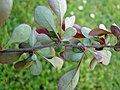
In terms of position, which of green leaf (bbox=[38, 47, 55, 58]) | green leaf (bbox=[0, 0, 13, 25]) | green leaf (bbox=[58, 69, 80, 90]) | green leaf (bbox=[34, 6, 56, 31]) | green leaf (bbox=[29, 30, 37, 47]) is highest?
green leaf (bbox=[0, 0, 13, 25])

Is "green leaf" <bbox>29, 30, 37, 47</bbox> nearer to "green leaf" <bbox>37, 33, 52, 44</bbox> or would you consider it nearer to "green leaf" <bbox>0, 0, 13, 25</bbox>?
"green leaf" <bbox>37, 33, 52, 44</bbox>

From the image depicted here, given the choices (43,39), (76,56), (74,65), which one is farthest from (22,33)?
(74,65)

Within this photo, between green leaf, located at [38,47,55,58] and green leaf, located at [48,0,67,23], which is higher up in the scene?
green leaf, located at [48,0,67,23]

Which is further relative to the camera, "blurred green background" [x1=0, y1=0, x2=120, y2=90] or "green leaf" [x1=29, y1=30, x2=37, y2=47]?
"blurred green background" [x1=0, y1=0, x2=120, y2=90]

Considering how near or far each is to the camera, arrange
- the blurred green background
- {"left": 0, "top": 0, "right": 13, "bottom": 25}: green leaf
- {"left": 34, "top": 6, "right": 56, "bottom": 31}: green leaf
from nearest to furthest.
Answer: {"left": 0, "top": 0, "right": 13, "bottom": 25}: green leaf, {"left": 34, "top": 6, "right": 56, "bottom": 31}: green leaf, the blurred green background

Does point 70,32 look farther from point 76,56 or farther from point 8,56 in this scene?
point 8,56

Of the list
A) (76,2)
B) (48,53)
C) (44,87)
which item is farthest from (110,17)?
(48,53)

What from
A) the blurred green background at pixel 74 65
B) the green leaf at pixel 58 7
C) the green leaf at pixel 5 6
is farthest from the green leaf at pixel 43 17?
the blurred green background at pixel 74 65

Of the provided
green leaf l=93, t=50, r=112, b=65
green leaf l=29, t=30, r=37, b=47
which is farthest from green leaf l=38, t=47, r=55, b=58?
green leaf l=93, t=50, r=112, b=65

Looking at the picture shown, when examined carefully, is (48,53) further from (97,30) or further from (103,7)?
(103,7)
